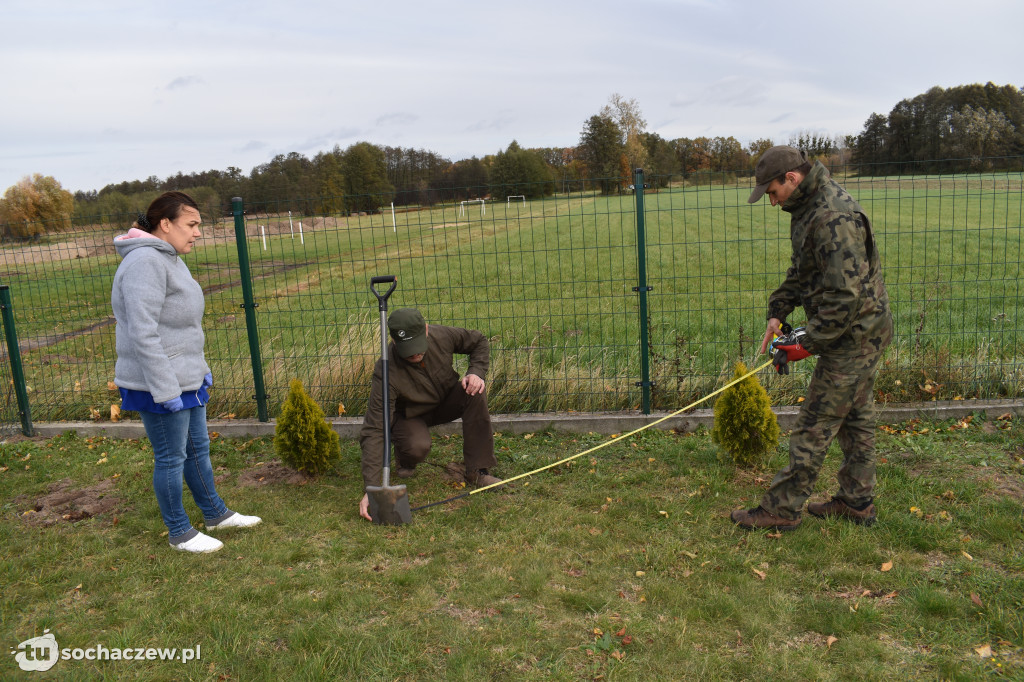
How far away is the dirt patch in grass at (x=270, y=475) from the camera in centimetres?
496

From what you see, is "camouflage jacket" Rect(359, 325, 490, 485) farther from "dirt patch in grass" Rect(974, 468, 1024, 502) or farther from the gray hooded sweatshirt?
"dirt patch in grass" Rect(974, 468, 1024, 502)

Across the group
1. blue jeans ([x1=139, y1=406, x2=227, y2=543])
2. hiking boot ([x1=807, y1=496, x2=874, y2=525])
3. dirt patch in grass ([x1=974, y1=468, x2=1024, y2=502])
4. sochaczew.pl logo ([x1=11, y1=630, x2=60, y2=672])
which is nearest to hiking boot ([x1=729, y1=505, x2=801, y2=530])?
hiking boot ([x1=807, y1=496, x2=874, y2=525])

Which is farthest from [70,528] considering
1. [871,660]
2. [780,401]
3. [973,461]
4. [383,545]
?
[973,461]

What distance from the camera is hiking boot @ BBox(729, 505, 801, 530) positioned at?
12.6 ft

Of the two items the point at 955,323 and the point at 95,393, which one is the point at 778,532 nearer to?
the point at 955,323

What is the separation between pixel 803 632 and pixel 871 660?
0.29 m

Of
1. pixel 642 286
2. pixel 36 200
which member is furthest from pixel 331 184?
pixel 36 200

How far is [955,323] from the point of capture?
7973 mm

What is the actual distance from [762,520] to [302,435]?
3034 mm

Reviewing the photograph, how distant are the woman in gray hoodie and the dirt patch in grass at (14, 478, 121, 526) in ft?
3.46

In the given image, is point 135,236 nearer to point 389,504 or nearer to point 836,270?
point 389,504

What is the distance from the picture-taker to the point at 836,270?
3334 mm

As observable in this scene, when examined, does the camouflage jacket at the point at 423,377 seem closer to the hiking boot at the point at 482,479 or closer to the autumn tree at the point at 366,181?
the hiking boot at the point at 482,479

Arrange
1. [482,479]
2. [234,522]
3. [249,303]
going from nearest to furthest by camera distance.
→ [234,522] < [482,479] < [249,303]
